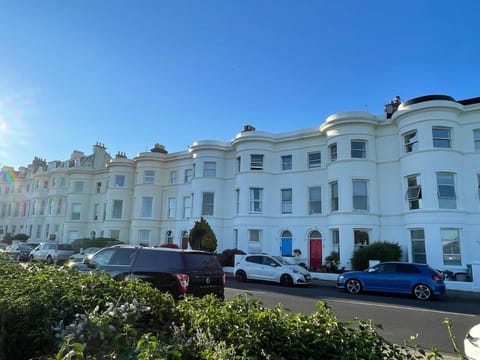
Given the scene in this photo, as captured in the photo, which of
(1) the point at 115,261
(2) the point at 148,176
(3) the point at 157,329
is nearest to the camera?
(3) the point at 157,329

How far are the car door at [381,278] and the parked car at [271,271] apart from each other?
3334 mm

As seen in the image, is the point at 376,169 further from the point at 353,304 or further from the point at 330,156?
the point at 353,304

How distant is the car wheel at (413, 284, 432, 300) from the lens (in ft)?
48.7

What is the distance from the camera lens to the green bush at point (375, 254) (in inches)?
799

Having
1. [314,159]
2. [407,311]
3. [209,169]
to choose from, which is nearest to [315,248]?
[314,159]

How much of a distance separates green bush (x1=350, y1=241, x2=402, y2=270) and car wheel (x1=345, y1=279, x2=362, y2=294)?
432cm

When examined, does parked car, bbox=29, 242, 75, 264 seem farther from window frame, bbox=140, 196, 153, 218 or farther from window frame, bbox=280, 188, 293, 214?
window frame, bbox=280, 188, 293, 214

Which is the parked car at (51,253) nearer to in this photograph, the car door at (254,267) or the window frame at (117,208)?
the window frame at (117,208)

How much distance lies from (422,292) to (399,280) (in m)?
1.00

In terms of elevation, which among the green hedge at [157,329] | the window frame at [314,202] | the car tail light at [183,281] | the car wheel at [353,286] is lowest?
the car wheel at [353,286]

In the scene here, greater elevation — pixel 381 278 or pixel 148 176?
pixel 148 176

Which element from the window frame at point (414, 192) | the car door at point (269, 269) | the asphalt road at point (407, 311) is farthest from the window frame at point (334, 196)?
the asphalt road at point (407, 311)

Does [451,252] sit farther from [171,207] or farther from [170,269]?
[171,207]

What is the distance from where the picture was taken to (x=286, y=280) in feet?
60.6
